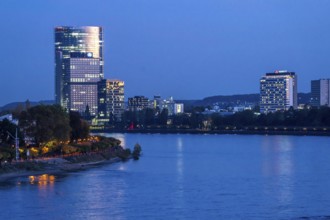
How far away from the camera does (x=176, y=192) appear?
2831 cm

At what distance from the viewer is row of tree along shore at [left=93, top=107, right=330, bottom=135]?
9724 centimetres

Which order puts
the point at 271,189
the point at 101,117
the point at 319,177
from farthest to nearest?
1. the point at 101,117
2. the point at 319,177
3. the point at 271,189

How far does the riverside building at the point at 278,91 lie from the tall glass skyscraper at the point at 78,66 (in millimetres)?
31501

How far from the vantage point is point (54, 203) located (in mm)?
25688

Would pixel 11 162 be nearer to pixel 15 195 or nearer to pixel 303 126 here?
pixel 15 195

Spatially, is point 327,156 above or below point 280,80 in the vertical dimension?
below

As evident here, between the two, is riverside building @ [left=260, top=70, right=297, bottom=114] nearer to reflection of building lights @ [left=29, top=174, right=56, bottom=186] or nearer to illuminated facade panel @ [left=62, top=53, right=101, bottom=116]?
illuminated facade panel @ [left=62, top=53, right=101, bottom=116]

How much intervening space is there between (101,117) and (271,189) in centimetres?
11313

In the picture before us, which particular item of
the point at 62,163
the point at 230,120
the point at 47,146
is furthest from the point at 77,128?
the point at 230,120

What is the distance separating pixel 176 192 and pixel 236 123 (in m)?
78.5

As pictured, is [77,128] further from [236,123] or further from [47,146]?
[236,123]

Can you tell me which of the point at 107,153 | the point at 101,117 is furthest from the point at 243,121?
the point at 107,153

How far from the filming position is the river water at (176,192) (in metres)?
23.6

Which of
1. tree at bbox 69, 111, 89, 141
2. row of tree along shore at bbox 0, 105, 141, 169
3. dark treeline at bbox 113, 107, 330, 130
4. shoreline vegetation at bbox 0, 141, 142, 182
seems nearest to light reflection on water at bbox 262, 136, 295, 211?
shoreline vegetation at bbox 0, 141, 142, 182
